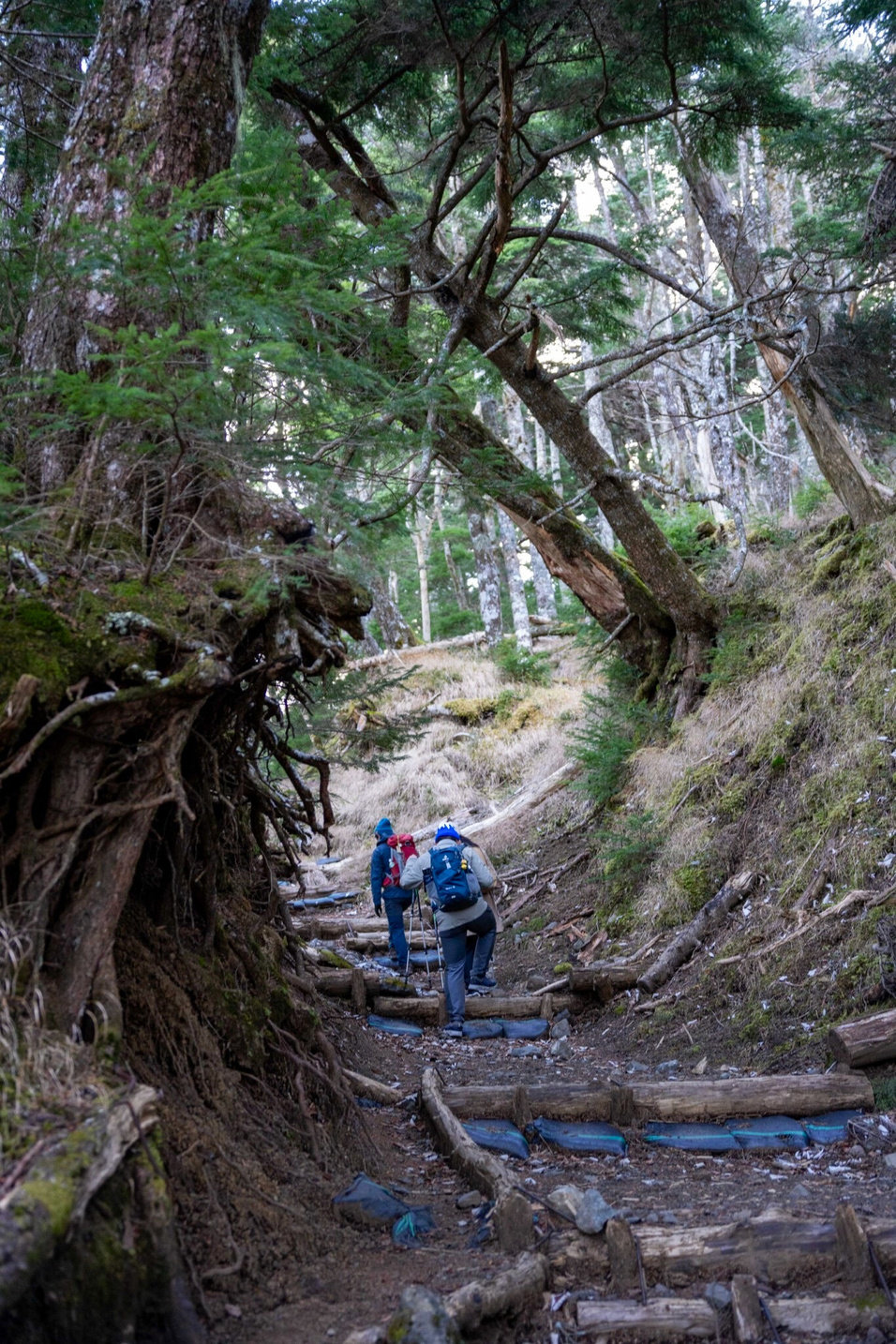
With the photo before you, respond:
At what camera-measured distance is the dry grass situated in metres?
16.5

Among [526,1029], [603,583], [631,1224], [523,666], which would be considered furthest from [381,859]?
[523,666]

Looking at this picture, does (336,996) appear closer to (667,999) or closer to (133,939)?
(667,999)

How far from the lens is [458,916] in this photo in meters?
8.67

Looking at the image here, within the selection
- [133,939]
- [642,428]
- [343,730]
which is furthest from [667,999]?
[642,428]

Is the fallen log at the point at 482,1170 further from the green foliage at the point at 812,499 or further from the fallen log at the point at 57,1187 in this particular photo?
the green foliage at the point at 812,499

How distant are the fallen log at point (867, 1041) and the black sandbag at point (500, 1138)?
2041 millimetres

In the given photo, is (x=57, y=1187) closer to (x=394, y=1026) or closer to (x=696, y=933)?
(x=394, y=1026)

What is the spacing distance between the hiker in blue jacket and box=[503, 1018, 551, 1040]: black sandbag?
7.67ft

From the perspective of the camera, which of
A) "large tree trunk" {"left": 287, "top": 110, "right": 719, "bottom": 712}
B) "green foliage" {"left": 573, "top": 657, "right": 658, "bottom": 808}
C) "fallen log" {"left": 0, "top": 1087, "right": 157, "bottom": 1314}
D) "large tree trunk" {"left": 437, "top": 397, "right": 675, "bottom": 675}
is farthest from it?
"large tree trunk" {"left": 437, "top": 397, "right": 675, "bottom": 675}

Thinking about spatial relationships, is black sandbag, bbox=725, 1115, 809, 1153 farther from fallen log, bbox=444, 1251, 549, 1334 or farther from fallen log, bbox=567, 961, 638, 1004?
fallen log, bbox=567, 961, 638, 1004

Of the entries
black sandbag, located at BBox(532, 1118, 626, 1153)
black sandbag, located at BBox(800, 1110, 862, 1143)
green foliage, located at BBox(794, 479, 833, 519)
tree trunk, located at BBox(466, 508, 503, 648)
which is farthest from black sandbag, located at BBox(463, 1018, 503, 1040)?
tree trunk, located at BBox(466, 508, 503, 648)

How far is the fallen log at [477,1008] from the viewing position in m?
8.48

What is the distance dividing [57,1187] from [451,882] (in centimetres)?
595

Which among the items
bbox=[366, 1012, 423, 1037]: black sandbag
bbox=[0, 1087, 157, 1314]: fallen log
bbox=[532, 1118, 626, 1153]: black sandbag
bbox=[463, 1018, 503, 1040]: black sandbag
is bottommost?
bbox=[463, 1018, 503, 1040]: black sandbag
